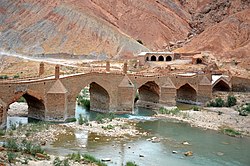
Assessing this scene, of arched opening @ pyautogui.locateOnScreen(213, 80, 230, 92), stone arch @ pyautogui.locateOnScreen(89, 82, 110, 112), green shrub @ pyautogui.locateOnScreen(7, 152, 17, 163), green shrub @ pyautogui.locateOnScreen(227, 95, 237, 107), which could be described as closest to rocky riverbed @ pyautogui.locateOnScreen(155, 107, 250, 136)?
green shrub @ pyautogui.locateOnScreen(227, 95, 237, 107)

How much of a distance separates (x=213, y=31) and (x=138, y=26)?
14617mm

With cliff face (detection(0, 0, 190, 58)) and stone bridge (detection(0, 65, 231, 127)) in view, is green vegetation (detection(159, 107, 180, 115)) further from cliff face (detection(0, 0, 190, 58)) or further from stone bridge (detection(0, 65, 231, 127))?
cliff face (detection(0, 0, 190, 58))

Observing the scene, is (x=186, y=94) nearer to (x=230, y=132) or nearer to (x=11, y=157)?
(x=230, y=132)

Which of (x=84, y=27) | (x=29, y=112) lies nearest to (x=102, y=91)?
(x=29, y=112)

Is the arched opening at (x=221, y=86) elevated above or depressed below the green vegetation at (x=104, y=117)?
above

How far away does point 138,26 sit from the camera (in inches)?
2896

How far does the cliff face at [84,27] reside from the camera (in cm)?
6041

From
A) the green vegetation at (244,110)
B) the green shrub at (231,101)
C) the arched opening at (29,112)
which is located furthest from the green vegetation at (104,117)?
the green shrub at (231,101)

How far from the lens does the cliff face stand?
198 feet

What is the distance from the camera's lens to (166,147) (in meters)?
23.8

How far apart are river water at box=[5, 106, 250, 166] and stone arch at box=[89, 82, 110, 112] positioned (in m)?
4.80

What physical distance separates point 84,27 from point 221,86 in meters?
26.1

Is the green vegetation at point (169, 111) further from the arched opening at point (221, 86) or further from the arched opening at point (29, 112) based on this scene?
the arched opening at point (221, 86)

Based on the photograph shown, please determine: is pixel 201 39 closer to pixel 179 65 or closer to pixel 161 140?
pixel 179 65
